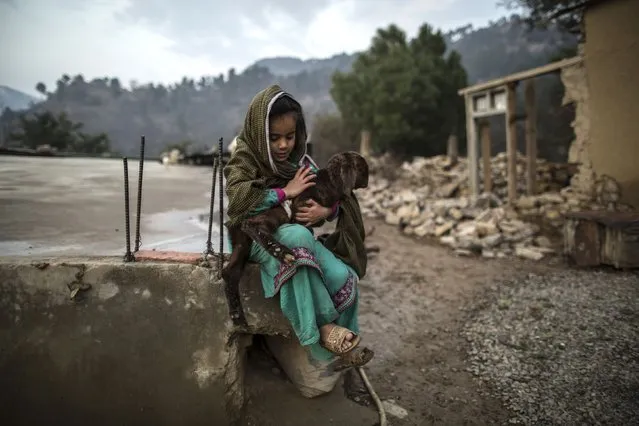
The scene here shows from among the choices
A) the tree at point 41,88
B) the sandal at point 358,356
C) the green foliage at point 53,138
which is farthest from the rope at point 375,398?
the tree at point 41,88

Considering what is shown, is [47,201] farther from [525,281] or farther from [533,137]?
[533,137]

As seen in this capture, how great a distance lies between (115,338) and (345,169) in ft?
5.03

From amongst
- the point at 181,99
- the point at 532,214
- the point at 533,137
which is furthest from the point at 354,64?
the point at 181,99

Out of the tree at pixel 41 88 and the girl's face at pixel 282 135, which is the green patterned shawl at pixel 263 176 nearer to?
the girl's face at pixel 282 135

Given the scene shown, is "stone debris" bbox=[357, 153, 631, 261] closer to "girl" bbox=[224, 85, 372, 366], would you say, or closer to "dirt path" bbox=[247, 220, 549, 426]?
"dirt path" bbox=[247, 220, 549, 426]

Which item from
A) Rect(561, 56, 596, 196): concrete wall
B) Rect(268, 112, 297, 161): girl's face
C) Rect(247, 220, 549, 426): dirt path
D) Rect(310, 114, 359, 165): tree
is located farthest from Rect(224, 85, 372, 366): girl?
Rect(310, 114, 359, 165): tree

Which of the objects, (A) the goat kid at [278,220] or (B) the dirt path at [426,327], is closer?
(A) the goat kid at [278,220]

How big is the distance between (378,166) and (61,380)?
13.9 metres

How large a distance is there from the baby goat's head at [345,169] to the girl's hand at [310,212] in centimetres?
16

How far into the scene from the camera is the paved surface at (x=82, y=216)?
2.51 metres

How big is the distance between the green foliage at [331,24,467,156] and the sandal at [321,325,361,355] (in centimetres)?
1597

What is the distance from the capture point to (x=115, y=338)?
6.73 feet

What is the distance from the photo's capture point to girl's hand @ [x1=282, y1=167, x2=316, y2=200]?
6.55ft

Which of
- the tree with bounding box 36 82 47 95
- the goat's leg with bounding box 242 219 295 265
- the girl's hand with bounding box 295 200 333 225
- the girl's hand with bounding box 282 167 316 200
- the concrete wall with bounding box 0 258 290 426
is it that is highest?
the tree with bounding box 36 82 47 95
